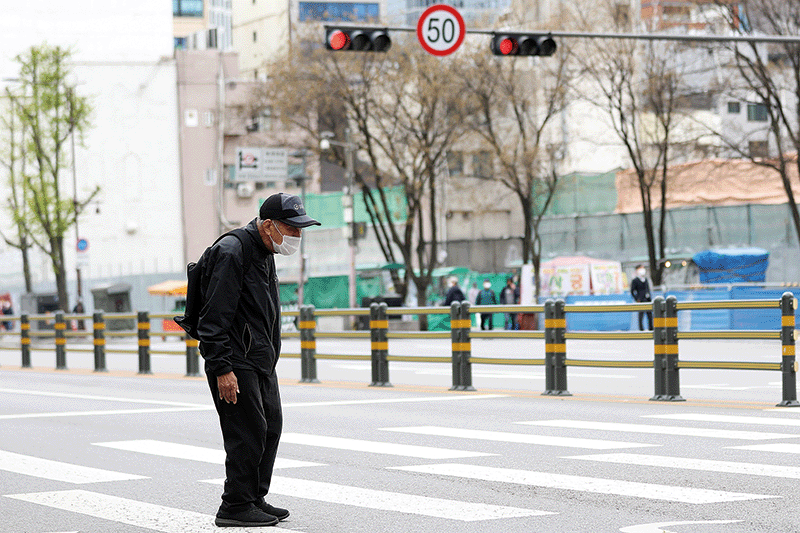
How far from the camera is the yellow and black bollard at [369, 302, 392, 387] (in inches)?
698

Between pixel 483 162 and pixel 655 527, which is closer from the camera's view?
pixel 655 527

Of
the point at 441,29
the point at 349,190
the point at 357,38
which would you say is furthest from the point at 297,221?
the point at 349,190

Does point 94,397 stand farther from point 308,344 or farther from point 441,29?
point 441,29

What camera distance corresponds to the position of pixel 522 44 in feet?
66.7

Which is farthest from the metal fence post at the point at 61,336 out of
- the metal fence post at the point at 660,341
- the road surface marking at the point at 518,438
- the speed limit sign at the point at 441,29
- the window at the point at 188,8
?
the window at the point at 188,8

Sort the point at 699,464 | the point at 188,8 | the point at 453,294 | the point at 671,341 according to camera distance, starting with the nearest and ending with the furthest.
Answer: the point at 699,464
the point at 671,341
the point at 453,294
the point at 188,8

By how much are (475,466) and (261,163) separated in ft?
148

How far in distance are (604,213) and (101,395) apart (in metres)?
42.2

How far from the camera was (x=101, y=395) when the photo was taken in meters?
18.0

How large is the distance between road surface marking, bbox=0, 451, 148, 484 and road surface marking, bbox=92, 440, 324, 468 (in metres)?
0.81

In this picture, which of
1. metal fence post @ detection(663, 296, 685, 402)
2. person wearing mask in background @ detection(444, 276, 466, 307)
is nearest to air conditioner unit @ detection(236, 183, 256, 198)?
person wearing mask in background @ detection(444, 276, 466, 307)

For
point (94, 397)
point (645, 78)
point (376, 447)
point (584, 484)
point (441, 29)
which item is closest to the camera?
point (584, 484)

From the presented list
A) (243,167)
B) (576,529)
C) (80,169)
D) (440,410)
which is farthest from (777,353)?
(80,169)

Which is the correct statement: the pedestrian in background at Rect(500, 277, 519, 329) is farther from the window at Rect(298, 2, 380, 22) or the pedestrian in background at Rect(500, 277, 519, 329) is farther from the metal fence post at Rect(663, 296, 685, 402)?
the window at Rect(298, 2, 380, 22)
